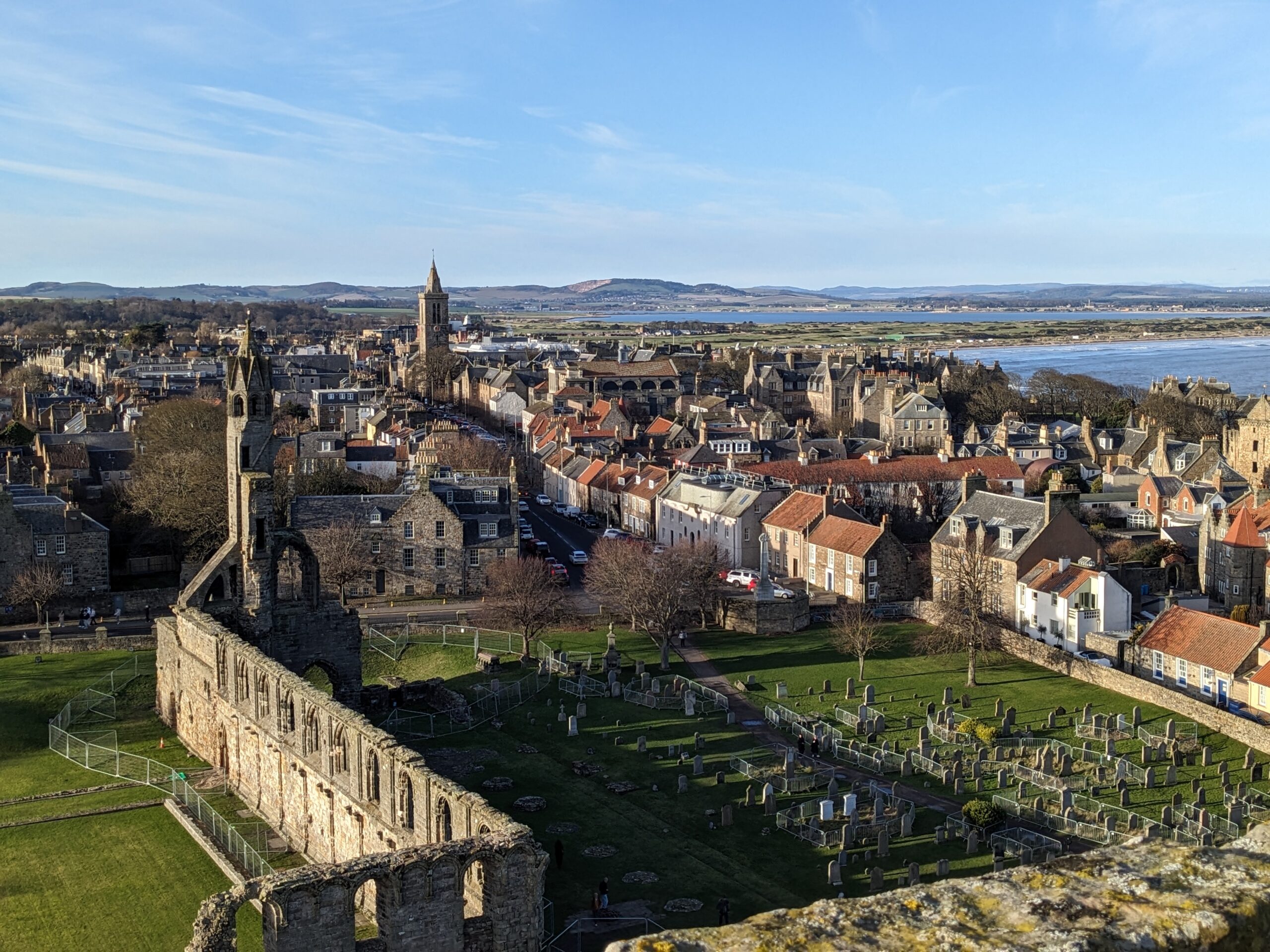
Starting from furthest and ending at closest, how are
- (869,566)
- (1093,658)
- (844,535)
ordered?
(844,535)
(869,566)
(1093,658)

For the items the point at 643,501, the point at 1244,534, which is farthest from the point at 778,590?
the point at 1244,534

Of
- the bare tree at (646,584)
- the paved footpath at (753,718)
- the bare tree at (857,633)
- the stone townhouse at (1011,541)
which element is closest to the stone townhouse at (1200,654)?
the stone townhouse at (1011,541)

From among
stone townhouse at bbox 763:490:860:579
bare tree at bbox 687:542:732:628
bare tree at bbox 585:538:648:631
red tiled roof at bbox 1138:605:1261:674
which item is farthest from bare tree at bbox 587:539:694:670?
red tiled roof at bbox 1138:605:1261:674

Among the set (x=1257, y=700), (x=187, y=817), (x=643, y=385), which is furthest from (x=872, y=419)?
(x=187, y=817)

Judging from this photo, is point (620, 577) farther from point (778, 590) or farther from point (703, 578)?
point (778, 590)

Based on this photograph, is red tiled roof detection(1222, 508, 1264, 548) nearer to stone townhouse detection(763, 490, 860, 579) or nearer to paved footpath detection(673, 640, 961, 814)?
stone townhouse detection(763, 490, 860, 579)

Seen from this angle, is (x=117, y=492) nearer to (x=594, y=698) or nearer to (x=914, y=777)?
(x=594, y=698)

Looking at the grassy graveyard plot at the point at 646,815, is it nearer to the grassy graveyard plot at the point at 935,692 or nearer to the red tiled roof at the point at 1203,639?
the grassy graveyard plot at the point at 935,692
